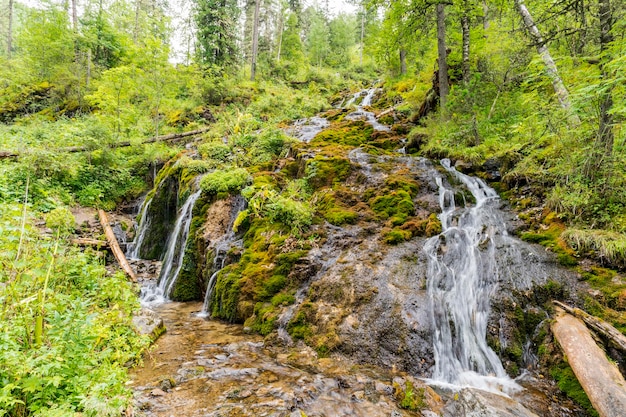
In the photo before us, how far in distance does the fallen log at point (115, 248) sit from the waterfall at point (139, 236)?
2.77 feet

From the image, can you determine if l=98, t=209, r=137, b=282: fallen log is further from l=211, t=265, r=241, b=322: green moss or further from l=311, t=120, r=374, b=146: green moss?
l=311, t=120, r=374, b=146: green moss

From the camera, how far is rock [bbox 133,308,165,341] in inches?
181

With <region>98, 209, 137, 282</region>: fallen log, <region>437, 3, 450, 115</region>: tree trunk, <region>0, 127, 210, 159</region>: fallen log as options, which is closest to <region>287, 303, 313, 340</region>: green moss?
<region>98, 209, 137, 282</region>: fallen log

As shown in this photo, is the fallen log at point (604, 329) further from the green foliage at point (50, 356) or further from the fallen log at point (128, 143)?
the fallen log at point (128, 143)

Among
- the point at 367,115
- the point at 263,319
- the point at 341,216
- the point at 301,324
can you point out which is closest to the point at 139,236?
the point at 263,319

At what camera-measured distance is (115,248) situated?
30.8 feet

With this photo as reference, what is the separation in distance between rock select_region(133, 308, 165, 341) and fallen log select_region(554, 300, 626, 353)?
5899mm

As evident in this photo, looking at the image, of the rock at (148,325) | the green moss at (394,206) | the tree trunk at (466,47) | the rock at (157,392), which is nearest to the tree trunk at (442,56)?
the tree trunk at (466,47)

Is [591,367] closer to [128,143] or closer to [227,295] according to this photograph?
[227,295]

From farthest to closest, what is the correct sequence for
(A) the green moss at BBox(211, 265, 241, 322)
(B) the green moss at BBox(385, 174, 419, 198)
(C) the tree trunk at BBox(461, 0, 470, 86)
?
(C) the tree trunk at BBox(461, 0, 470, 86) → (B) the green moss at BBox(385, 174, 419, 198) → (A) the green moss at BBox(211, 265, 241, 322)

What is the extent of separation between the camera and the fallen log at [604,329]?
3406 mm

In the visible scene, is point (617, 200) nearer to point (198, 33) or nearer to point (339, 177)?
point (339, 177)

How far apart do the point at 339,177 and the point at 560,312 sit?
542cm

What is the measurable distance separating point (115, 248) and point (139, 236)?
178cm
